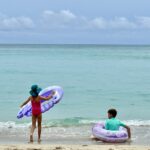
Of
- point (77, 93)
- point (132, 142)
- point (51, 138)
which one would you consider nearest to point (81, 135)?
point (51, 138)

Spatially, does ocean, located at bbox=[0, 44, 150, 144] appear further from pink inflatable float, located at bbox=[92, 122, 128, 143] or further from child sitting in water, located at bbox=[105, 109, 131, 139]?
child sitting in water, located at bbox=[105, 109, 131, 139]

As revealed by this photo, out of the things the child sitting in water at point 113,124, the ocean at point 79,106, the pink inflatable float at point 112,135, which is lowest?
the ocean at point 79,106

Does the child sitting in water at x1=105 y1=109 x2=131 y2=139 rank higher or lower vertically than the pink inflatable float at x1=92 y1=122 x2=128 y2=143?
higher

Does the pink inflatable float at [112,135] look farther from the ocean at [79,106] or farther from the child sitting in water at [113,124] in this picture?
the ocean at [79,106]

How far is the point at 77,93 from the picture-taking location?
79.6ft

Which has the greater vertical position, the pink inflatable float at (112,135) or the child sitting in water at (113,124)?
the child sitting in water at (113,124)

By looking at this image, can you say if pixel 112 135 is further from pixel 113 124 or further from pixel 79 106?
pixel 79 106

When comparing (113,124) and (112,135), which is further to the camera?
(113,124)

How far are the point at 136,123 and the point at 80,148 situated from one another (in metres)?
6.01

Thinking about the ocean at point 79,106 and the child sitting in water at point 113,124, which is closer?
the child sitting in water at point 113,124

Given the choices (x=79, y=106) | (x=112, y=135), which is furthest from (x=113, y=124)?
(x=79, y=106)

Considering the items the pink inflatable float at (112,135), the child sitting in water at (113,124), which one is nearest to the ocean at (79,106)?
the pink inflatable float at (112,135)

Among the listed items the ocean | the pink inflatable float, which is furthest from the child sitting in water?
the ocean

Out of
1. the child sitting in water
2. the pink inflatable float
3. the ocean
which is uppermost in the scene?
the child sitting in water
